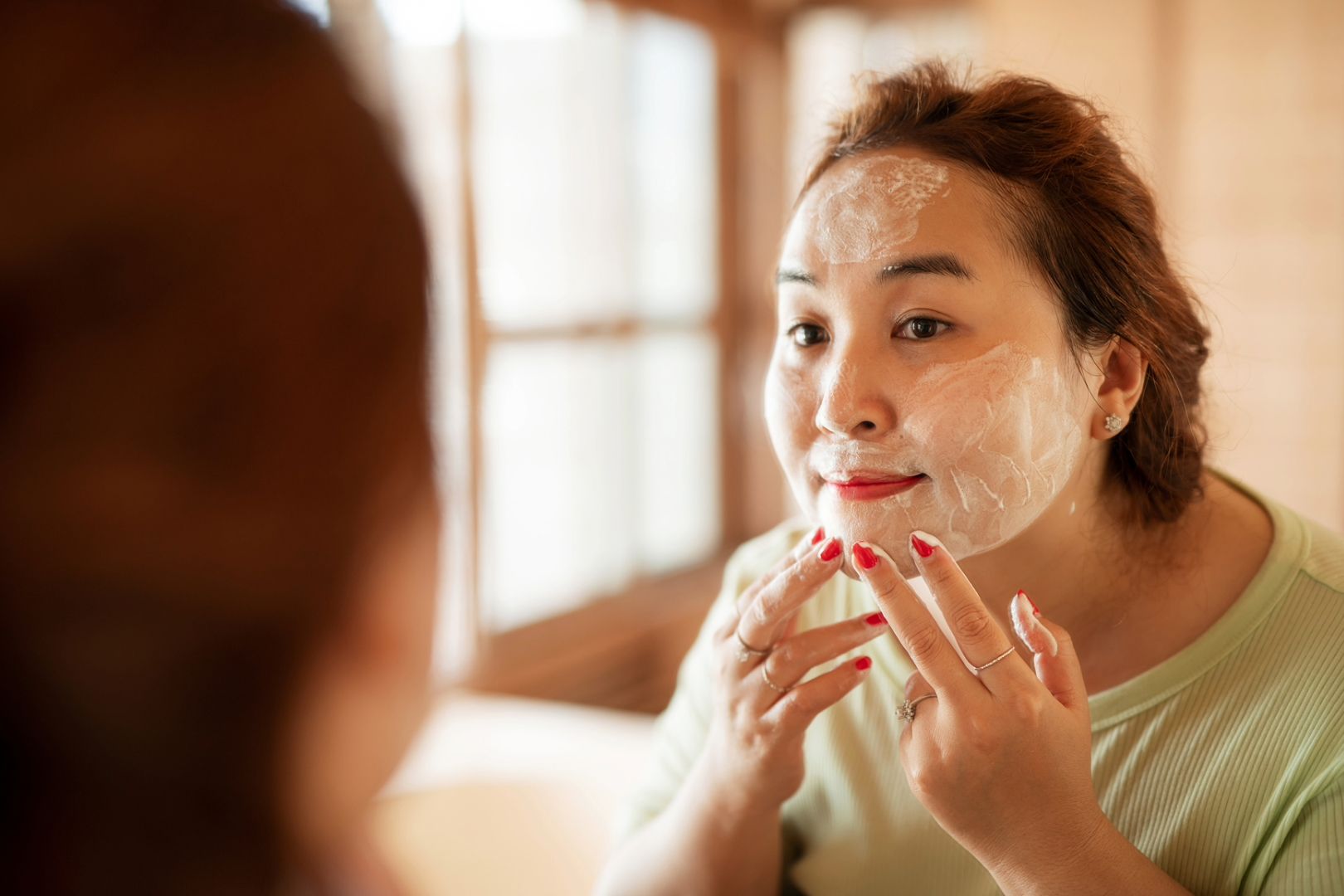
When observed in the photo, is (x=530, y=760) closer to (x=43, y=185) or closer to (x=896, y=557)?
(x=896, y=557)

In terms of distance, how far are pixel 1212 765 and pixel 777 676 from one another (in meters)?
0.33

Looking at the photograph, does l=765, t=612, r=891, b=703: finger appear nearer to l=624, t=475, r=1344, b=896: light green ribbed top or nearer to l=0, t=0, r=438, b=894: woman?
l=624, t=475, r=1344, b=896: light green ribbed top

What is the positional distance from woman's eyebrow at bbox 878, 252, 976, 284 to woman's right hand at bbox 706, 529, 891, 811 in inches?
8.6

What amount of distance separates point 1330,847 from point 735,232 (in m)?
2.92

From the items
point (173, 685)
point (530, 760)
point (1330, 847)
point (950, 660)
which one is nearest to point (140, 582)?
point (173, 685)

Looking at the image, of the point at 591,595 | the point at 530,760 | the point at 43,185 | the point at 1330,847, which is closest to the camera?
the point at 43,185

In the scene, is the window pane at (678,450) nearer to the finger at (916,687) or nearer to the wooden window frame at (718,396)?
the wooden window frame at (718,396)

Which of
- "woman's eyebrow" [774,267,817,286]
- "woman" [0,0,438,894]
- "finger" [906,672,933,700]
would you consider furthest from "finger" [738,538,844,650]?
"woman" [0,0,438,894]

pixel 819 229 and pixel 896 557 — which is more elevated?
pixel 819 229

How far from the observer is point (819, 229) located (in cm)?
93

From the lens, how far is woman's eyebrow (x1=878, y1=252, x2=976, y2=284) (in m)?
0.88

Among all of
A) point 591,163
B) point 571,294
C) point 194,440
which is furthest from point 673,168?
point 194,440

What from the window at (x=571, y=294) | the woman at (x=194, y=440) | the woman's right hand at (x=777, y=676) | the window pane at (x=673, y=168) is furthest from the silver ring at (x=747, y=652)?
the window pane at (x=673, y=168)

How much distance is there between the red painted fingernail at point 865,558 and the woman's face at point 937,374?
54 millimetres
